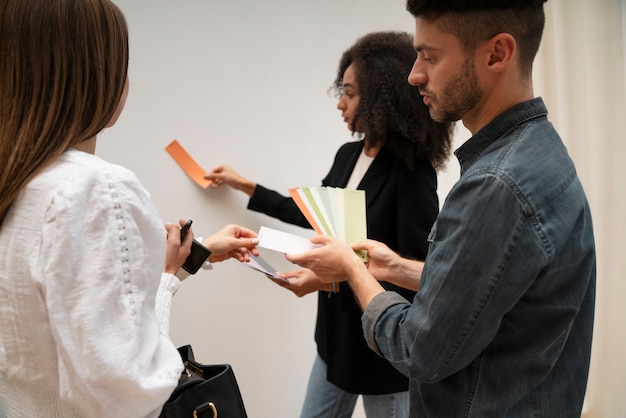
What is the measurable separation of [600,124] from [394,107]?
4.46 feet

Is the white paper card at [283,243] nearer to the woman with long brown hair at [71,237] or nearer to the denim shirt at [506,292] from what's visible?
the denim shirt at [506,292]

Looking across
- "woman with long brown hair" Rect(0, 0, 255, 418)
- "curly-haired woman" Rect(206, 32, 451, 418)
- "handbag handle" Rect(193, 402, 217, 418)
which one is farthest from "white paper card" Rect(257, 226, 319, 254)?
"woman with long brown hair" Rect(0, 0, 255, 418)

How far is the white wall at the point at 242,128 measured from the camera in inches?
77.5

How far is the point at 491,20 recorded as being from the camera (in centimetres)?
99

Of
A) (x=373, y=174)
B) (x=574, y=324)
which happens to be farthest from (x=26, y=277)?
(x=373, y=174)

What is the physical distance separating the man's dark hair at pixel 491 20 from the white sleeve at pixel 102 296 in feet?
2.16

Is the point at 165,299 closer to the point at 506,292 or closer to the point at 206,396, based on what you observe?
the point at 206,396

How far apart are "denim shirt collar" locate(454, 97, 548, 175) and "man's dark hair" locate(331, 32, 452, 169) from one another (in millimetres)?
707

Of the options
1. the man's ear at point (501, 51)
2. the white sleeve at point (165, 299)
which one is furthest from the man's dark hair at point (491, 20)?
the white sleeve at point (165, 299)

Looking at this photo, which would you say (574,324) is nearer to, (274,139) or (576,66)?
(274,139)

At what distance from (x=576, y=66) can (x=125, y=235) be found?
249cm

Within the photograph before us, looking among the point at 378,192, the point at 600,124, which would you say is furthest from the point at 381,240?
the point at 600,124

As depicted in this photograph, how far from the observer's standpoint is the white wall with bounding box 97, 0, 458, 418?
1.97m

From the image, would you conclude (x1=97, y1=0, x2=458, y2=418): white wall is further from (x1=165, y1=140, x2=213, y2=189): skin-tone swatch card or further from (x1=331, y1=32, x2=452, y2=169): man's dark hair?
(x1=331, y1=32, x2=452, y2=169): man's dark hair
